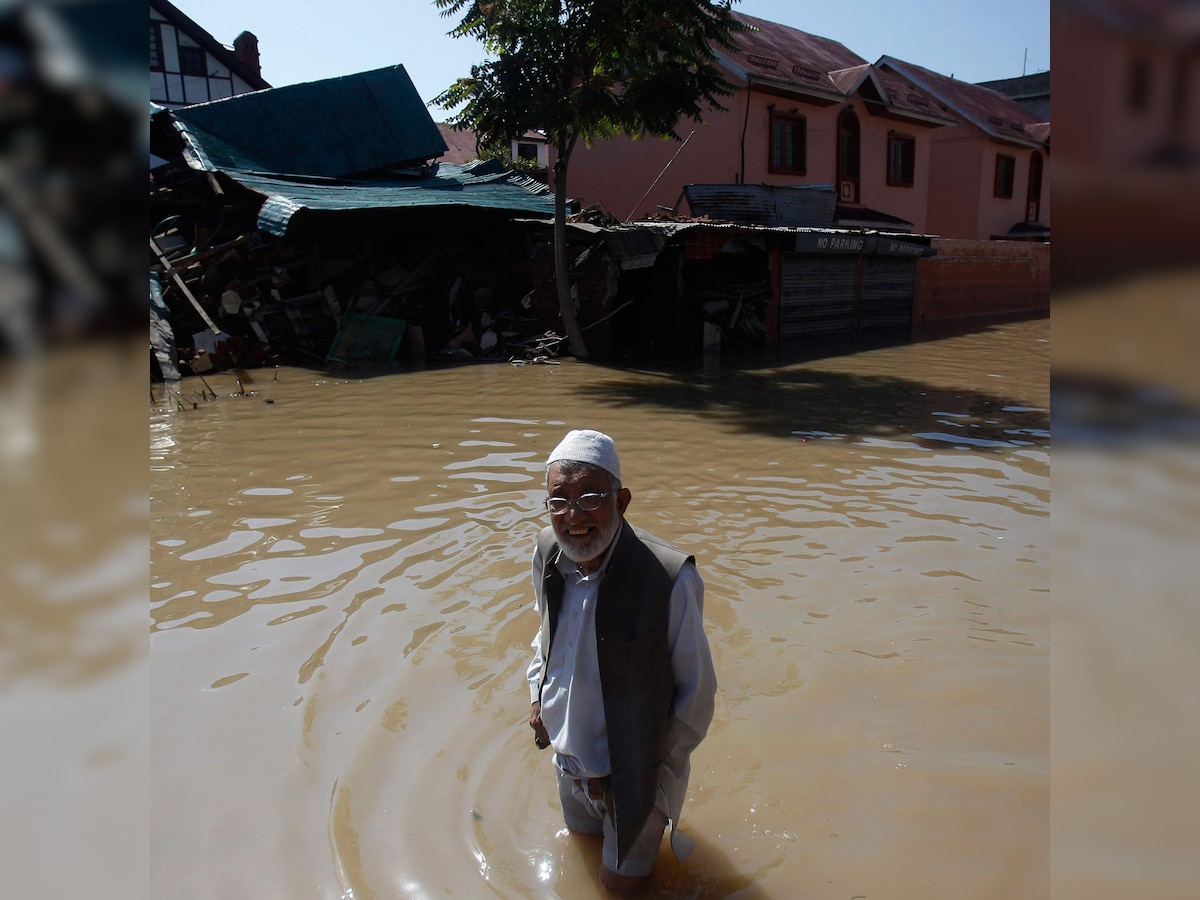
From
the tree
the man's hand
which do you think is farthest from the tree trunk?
the man's hand

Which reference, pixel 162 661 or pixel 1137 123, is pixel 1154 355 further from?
pixel 162 661

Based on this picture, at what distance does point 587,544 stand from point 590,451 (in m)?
0.27

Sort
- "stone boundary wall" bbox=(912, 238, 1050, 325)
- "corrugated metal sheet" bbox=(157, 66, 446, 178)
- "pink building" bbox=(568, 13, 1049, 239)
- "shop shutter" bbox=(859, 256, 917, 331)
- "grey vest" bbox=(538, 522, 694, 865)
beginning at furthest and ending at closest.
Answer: "pink building" bbox=(568, 13, 1049, 239), "stone boundary wall" bbox=(912, 238, 1050, 325), "shop shutter" bbox=(859, 256, 917, 331), "corrugated metal sheet" bbox=(157, 66, 446, 178), "grey vest" bbox=(538, 522, 694, 865)

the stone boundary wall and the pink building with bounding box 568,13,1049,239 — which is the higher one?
the pink building with bounding box 568,13,1049,239

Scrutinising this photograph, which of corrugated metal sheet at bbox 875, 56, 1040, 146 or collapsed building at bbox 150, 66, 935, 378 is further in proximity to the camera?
corrugated metal sheet at bbox 875, 56, 1040, 146

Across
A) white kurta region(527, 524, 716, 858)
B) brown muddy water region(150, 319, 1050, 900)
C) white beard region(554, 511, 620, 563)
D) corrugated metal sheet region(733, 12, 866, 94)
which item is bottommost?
brown muddy water region(150, 319, 1050, 900)

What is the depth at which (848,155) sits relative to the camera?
26.2m

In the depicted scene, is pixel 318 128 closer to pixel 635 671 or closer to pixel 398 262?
pixel 398 262

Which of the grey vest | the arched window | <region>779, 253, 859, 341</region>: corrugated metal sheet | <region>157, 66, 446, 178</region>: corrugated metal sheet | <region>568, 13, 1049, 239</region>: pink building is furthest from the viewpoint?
the arched window

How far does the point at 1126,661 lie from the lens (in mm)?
735

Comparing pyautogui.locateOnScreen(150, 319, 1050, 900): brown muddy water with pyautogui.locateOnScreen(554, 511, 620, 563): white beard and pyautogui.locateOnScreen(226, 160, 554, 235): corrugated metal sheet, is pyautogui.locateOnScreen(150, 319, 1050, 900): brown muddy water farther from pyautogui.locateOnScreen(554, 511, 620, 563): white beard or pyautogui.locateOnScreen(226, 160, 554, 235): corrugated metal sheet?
pyautogui.locateOnScreen(226, 160, 554, 235): corrugated metal sheet

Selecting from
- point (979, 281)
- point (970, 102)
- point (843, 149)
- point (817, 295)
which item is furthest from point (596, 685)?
point (970, 102)

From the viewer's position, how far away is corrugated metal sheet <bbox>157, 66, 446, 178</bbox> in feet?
53.1

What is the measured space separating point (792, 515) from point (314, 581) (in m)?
3.30
